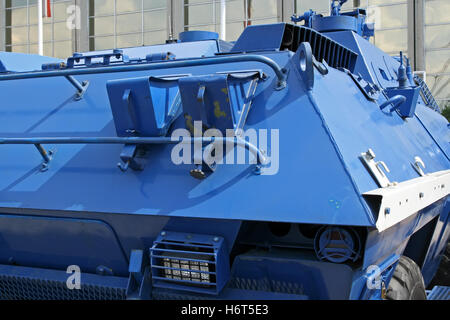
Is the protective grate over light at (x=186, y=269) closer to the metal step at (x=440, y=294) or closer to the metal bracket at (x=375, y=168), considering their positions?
the metal bracket at (x=375, y=168)

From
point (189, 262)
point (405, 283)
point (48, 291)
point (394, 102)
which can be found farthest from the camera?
point (394, 102)

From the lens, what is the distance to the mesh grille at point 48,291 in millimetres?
3066

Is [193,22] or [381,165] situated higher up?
[193,22]

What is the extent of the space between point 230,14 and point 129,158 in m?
17.6

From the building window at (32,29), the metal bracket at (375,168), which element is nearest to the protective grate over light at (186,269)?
the metal bracket at (375,168)

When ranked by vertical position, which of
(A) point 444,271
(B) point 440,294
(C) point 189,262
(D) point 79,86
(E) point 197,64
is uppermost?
(E) point 197,64

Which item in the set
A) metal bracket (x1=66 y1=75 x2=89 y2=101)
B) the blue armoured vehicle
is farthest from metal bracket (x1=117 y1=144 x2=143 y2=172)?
metal bracket (x1=66 y1=75 x2=89 y2=101)

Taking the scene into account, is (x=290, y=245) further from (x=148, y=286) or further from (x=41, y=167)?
(x=41, y=167)

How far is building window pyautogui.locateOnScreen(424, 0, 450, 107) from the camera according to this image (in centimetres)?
1831

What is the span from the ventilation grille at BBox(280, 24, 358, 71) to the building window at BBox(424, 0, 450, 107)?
596 inches

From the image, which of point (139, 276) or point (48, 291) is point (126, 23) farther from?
point (139, 276)

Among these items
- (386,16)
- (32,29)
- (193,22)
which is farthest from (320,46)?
(32,29)

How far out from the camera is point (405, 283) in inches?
133

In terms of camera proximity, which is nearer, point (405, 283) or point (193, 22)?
point (405, 283)
